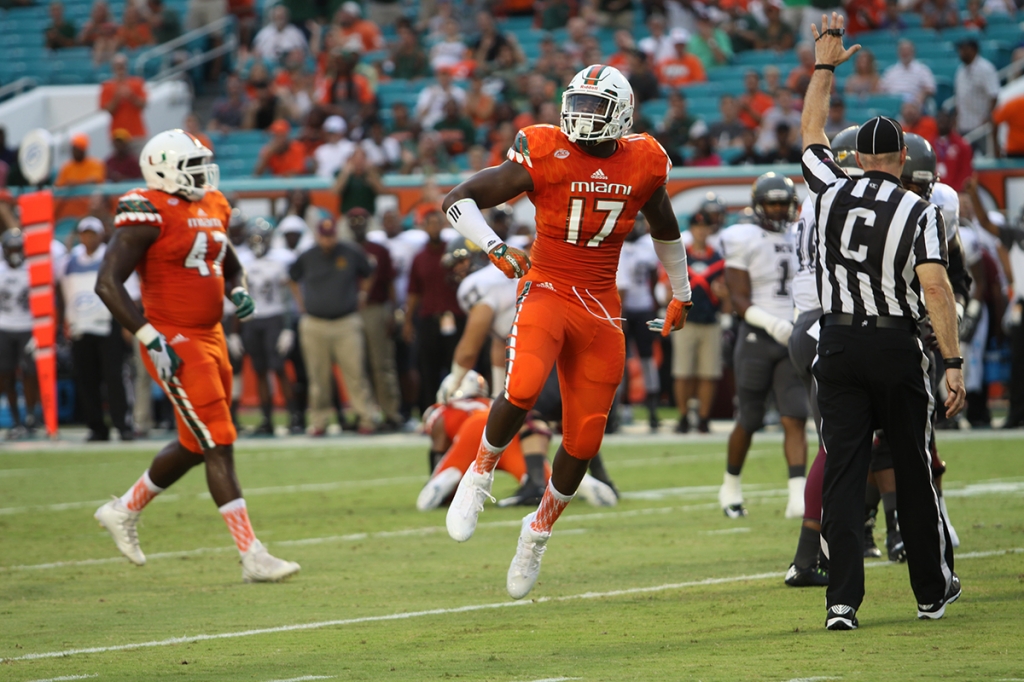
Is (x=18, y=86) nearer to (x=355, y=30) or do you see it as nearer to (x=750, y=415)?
(x=355, y=30)

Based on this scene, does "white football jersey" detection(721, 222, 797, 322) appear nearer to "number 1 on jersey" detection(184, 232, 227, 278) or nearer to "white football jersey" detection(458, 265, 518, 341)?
"white football jersey" detection(458, 265, 518, 341)

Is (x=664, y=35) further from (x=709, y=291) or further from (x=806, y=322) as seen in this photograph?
(x=806, y=322)

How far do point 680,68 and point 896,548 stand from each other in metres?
13.3

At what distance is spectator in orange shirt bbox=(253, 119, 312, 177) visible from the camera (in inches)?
784

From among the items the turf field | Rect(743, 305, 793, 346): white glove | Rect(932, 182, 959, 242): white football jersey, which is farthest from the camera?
Rect(743, 305, 793, 346): white glove

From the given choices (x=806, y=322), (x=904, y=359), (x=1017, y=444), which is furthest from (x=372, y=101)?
(x=904, y=359)

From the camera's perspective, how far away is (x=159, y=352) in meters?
7.43

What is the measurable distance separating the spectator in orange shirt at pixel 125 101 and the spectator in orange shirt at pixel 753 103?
29.8 ft

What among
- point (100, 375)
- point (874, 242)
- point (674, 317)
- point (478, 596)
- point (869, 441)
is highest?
point (874, 242)

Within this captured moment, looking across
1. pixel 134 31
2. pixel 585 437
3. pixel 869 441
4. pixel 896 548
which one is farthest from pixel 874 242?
pixel 134 31

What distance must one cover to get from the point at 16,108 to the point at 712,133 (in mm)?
11789

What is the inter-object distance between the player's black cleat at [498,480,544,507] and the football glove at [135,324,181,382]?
336 cm

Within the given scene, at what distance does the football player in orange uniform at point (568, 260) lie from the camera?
6383 mm

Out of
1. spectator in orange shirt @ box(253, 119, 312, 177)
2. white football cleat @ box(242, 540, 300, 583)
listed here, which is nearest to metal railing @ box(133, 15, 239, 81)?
spectator in orange shirt @ box(253, 119, 312, 177)
